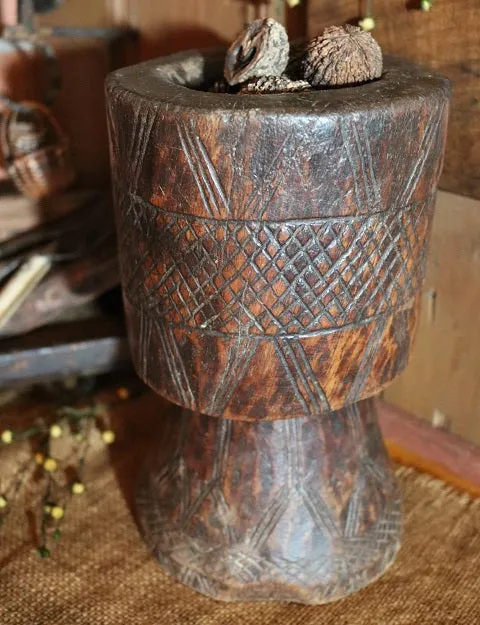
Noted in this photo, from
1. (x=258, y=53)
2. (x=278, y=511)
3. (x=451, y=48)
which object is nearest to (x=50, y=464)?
(x=278, y=511)

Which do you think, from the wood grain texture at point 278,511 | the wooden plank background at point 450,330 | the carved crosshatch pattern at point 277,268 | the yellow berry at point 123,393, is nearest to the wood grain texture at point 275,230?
the carved crosshatch pattern at point 277,268

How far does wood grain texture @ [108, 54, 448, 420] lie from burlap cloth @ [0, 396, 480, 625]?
306 millimetres

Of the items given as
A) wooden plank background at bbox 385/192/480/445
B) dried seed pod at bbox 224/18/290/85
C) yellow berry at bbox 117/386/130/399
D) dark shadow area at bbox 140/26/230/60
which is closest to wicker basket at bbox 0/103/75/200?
dark shadow area at bbox 140/26/230/60

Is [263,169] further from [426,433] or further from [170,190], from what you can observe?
[426,433]

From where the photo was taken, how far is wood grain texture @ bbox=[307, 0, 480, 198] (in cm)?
99

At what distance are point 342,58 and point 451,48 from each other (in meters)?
0.24

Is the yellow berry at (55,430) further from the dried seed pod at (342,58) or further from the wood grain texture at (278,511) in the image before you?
the dried seed pod at (342,58)

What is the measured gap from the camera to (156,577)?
1.07 meters

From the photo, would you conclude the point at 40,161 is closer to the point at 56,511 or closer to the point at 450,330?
the point at 56,511

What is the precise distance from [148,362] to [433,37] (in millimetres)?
571

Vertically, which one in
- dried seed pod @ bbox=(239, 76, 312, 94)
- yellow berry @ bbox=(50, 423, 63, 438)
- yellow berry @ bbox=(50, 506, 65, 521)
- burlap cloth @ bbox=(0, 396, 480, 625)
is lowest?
burlap cloth @ bbox=(0, 396, 480, 625)

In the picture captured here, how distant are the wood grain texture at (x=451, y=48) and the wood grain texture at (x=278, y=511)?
0.36 m

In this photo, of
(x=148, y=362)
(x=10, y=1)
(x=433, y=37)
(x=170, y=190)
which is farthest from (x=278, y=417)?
(x=10, y=1)

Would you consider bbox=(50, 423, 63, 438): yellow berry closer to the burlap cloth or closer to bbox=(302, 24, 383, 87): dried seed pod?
the burlap cloth
